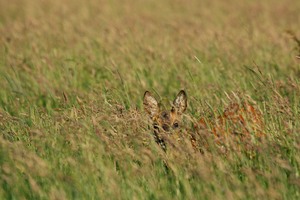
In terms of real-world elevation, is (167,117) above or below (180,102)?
below

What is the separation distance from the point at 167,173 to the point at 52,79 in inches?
119

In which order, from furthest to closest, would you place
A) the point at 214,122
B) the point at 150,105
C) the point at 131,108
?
the point at 150,105, the point at 131,108, the point at 214,122

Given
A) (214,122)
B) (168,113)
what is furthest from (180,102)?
(214,122)

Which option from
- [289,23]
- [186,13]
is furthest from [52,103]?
[186,13]

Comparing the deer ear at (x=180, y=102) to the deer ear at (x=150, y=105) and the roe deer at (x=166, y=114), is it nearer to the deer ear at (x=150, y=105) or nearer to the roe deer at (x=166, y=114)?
the roe deer at (x=166, y=114)

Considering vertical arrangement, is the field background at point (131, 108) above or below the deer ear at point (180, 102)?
below

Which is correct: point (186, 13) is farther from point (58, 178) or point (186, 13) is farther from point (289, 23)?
point (58, 178)

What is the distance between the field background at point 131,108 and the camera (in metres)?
3.67

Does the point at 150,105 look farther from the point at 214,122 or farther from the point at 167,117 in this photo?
the point at 214,122

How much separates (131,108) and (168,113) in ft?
0.85

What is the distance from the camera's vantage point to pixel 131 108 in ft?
14.5

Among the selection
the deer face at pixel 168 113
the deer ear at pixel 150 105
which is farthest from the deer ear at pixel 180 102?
the deer ear at pixel 150 105

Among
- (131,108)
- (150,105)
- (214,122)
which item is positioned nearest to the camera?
(214,122)

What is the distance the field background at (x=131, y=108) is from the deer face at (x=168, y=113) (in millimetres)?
87
